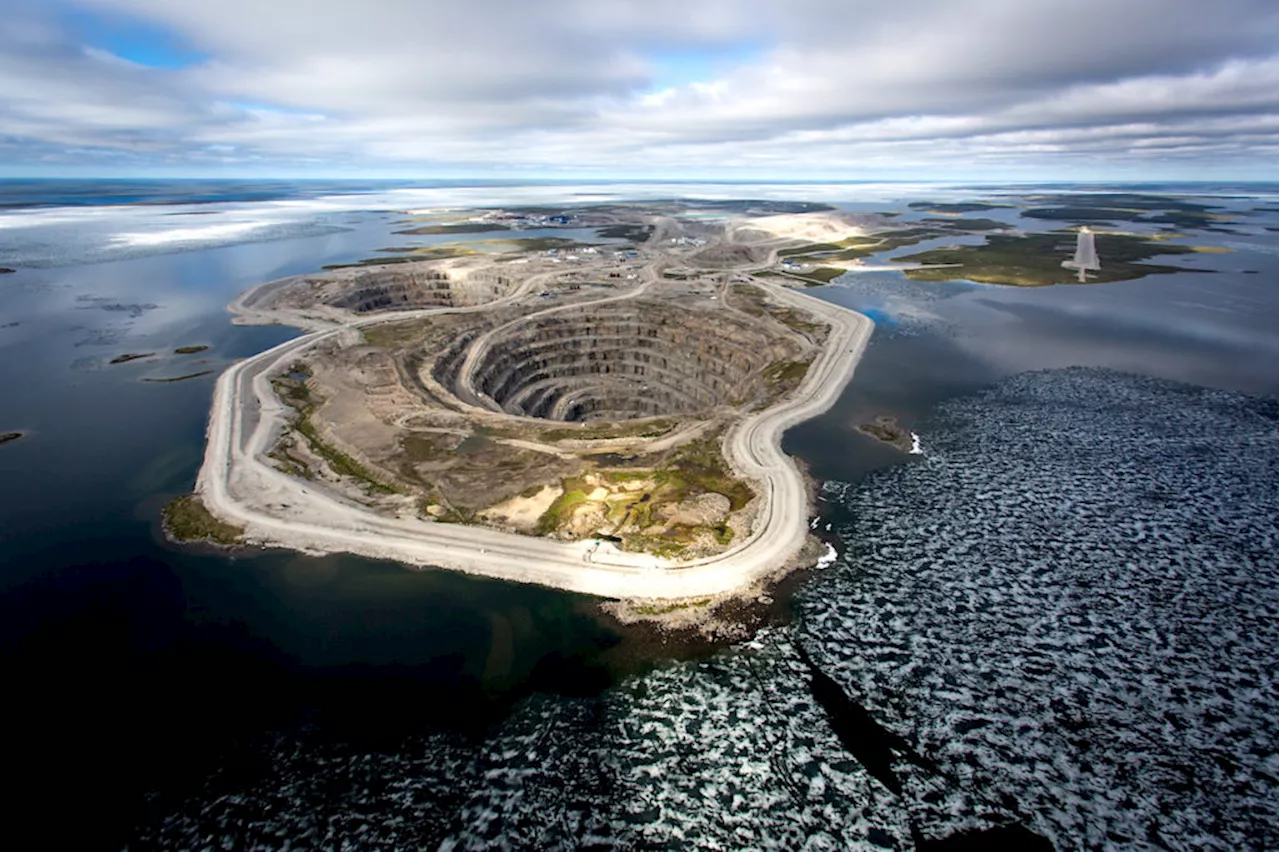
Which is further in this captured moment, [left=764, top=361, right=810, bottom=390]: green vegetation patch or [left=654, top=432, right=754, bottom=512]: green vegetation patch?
[left=764, top=361, right=810, bottom=390]: green vegetation patch

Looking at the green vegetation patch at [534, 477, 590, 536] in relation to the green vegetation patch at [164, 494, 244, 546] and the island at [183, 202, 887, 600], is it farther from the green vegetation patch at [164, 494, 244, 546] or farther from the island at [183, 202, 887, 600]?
the green vegetation patch at [164, 494, 244, 546]

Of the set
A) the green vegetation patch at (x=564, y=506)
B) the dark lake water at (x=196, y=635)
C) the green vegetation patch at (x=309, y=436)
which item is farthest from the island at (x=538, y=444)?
the dark lake water at (x=196, y=635)

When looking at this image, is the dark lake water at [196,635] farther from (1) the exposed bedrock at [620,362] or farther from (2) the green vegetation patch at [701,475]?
(1) the exposed bedrock at [620,362]

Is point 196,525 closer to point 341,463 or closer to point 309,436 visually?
point 341,463

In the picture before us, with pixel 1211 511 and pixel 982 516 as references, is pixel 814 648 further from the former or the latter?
pixel 1211 511

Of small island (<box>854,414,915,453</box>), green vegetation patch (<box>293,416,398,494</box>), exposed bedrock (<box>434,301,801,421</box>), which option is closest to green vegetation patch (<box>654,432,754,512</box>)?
small island (<box>854,414,915,453</box>)

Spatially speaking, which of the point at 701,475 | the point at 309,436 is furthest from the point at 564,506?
the point at 309,436
